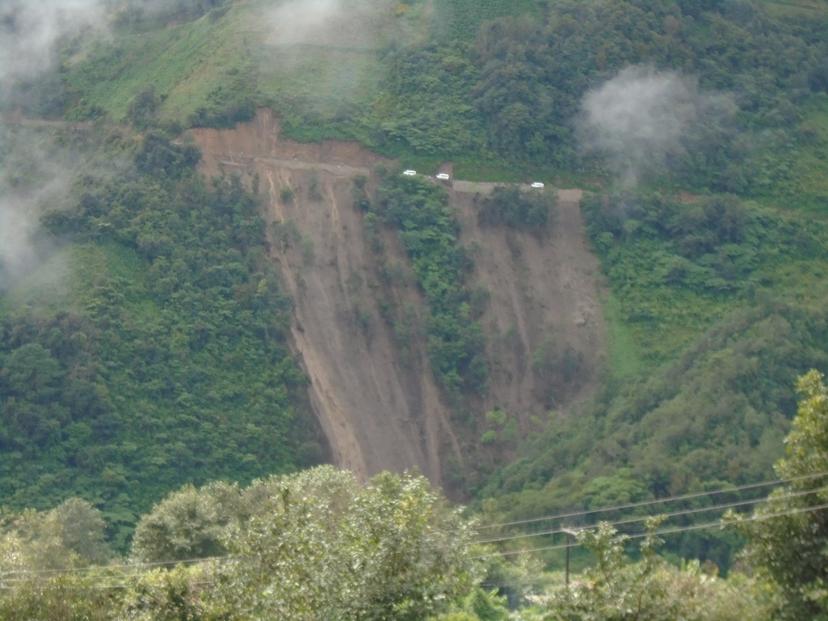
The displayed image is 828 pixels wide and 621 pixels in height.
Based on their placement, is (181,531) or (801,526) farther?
(181,531)

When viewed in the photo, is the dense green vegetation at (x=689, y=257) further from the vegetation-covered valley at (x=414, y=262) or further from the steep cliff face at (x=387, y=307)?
the steep cliff face at (x=387, y=307)

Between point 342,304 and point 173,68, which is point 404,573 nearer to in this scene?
point 342,304

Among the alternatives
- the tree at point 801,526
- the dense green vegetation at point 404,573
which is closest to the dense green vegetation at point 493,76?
the dense green vegetation at point 404,573

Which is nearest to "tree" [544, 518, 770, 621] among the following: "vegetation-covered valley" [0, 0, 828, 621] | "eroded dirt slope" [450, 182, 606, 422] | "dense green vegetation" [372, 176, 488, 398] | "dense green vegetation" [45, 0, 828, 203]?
"vegetation-covered valley" [0, 0, 828, 621]

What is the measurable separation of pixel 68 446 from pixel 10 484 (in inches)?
93.8

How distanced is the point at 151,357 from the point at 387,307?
959cm

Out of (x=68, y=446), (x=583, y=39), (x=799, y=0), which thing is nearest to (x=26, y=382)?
(x=68, y=446)

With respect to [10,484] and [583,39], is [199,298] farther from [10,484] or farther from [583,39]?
[583,39]

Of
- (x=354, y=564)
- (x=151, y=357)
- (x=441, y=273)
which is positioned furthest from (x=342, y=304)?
(x=354, y=564)

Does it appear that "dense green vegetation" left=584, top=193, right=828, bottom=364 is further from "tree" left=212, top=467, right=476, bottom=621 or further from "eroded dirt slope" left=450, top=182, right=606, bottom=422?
"tree" left=212, top=467, right=476, bottom=621

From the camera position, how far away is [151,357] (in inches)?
2329

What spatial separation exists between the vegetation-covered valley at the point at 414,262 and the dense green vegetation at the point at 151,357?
115mm

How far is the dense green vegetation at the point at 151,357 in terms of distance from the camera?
5500cm

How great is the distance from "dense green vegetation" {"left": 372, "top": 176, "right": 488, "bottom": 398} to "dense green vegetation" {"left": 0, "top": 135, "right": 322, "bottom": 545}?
5320 mm
